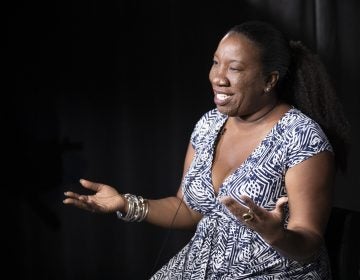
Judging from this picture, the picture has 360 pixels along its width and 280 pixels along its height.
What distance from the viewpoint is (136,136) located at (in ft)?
10.6

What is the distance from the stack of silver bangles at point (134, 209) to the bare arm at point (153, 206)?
16 millimetres

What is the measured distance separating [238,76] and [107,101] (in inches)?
54.7

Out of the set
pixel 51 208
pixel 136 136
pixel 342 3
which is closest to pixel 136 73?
pixel 136 136

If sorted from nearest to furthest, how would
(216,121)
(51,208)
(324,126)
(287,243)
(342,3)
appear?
(287,243) → (324,126) → (216,121) → (342,3) → (51,208)

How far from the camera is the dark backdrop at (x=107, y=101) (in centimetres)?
308

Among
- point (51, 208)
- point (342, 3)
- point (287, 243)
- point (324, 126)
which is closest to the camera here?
point (287, 243)

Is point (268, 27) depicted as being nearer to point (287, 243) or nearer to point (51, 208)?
point (287, 243)

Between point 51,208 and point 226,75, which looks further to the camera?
point 51,208

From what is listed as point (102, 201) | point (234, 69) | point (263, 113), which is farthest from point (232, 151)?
point (102, 201)

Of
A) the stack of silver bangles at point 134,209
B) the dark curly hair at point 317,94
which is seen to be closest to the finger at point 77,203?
the stack of silver bangles at point 134,209

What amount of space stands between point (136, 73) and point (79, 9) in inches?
15.0

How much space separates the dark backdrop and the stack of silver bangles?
1168 millimetres

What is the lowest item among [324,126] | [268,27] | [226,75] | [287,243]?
[287,243]

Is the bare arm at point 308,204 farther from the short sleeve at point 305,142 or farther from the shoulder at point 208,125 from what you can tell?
the shoulder at point 208,125
